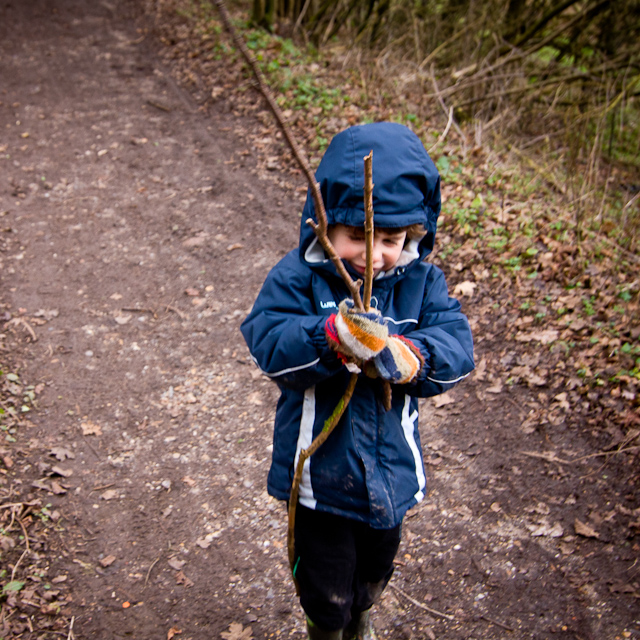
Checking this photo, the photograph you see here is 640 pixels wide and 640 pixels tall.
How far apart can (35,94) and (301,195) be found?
16.4ft

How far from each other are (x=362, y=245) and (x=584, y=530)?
2.62 m

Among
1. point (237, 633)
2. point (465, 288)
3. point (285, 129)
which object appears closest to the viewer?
point (285, 129)

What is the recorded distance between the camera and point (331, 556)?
1.97m

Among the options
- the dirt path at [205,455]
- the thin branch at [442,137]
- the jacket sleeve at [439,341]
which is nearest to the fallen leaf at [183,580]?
the dirt path at [205,455]

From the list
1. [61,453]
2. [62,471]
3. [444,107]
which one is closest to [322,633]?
[62,471]

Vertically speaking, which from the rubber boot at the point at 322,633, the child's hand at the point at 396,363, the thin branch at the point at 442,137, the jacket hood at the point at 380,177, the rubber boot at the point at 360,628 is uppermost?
the jacket hood at the point at 380,177

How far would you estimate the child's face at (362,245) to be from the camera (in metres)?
1.82

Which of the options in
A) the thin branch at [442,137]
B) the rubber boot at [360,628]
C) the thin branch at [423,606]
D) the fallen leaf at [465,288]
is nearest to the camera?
the rubber boot at [360,628]

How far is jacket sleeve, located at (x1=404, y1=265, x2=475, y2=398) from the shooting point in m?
1.84

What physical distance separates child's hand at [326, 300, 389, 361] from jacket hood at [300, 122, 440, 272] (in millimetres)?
348

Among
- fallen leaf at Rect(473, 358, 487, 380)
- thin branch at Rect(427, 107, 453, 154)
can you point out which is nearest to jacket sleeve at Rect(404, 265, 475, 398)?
fallen leaf at Rect(473, 358, 487, 380)

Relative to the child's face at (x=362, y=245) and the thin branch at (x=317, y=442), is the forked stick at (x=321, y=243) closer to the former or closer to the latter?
the thin branch at (x=317, y=442)

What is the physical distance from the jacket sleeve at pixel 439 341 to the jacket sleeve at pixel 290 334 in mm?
312

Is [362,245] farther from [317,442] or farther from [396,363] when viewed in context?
[317,442]
